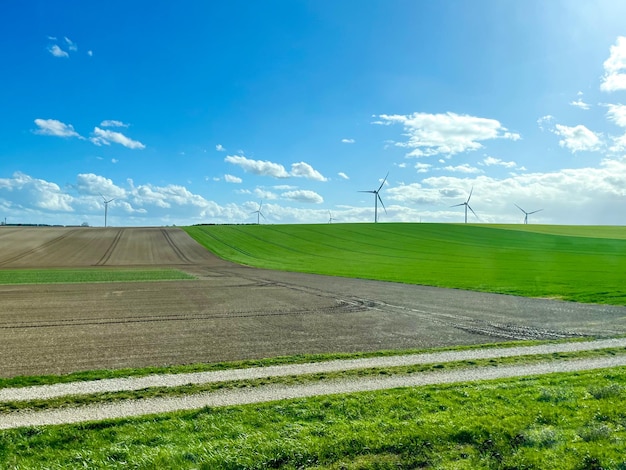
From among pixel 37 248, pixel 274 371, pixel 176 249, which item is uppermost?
pixel 176 249

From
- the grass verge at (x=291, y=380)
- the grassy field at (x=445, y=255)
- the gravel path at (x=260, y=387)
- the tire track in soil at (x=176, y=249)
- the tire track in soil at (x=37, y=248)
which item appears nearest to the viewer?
the gravel path at (x=260, y=387)

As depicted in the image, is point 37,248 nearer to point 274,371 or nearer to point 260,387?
point 274,371

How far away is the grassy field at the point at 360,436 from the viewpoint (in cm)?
631

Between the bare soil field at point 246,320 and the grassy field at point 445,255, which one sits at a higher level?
the grassy field at point 445,255

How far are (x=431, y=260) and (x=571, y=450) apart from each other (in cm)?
5548

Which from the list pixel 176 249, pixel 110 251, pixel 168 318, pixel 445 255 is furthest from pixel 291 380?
pixel 110 251

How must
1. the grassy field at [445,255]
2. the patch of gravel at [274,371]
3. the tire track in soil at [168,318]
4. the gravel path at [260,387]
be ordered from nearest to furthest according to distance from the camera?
the gravel path at [260,387] < the patch of gravel at [274,371] < the tire track in soil at [168,318] < the grassy field at [445,255]

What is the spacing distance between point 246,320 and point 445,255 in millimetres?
53023

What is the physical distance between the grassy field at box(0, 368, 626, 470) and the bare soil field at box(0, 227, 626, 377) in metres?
4.91

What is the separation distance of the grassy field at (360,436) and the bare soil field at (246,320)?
4.91 meters

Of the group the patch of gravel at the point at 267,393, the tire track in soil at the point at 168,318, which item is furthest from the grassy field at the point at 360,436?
the tire track in soil at the point at 168,318

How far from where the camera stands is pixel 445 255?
67562 mm

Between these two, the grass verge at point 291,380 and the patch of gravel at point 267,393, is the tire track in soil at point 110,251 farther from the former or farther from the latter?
the patch of gravel at point 267,393

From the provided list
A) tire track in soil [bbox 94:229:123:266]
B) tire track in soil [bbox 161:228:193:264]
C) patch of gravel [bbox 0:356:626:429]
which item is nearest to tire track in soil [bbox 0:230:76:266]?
tire track in soil [bbox 94:229:123:266]
